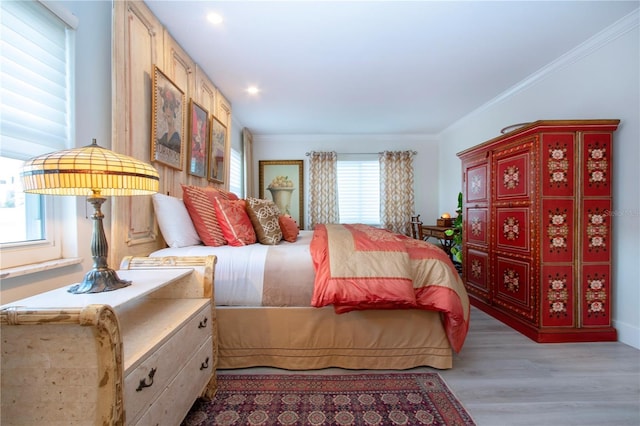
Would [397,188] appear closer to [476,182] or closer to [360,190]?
[360,190]

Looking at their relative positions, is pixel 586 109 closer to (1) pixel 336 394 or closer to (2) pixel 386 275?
(2) pixel 386 275

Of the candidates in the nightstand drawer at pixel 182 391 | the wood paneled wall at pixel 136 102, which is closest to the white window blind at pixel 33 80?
the wood paneled wall at pixel 136 102

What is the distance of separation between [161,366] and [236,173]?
365cm

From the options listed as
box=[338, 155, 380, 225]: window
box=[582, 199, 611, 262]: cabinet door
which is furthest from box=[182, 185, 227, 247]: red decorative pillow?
box=[338, 155, 380, 225]: window

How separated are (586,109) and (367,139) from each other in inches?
126

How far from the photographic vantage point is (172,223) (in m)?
1.86

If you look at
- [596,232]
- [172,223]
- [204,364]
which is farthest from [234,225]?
[596,232]

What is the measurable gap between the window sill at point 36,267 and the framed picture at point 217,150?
5.61ft

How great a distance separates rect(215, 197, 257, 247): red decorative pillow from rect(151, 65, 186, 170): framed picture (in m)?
0.59

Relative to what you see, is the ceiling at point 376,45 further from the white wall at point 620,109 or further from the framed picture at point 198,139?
the framed picture at point 198,139

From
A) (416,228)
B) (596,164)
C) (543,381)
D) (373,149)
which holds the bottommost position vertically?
(543,381)

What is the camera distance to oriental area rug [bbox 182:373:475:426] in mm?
1302

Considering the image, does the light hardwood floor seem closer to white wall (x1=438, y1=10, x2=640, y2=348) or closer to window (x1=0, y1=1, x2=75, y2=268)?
white wall (x1=438, y1=10, x2=640, y2=348)

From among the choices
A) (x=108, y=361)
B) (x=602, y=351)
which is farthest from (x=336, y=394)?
(x=602, y=351)
